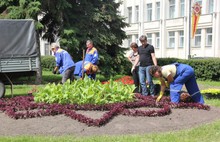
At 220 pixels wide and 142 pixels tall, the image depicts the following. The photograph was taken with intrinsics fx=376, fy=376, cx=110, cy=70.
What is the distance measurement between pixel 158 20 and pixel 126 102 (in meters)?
40.8

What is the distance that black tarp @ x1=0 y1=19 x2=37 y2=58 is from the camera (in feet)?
41.9

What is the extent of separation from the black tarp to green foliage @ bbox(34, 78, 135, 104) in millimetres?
3441

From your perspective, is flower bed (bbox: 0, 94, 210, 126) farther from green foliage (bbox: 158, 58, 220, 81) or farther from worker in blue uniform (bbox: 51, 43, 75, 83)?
green foliage (bbox: 158, 58, 220, 81)

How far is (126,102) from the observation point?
31.1 ft

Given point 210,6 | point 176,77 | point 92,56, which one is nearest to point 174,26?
point 210,6

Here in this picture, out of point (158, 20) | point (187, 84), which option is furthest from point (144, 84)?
point (158, 20)

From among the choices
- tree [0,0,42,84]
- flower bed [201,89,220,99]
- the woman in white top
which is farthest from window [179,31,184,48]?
flower bed [201,89,220,99]

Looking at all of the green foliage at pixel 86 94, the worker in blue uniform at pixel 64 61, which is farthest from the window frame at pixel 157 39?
the green foliage at pixel 86 94

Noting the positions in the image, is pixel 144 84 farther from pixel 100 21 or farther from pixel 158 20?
pixel 158 20

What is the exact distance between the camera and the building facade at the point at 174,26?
40938mm

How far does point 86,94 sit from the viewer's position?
9273mm

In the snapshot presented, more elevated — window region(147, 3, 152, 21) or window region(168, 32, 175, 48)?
window region(147, 3, 152, 21)

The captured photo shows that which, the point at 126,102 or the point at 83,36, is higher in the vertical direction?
the point at 83,36

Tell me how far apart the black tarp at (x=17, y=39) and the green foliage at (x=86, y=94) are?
344 cm
